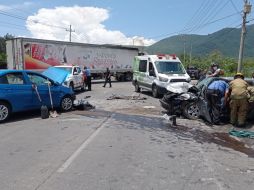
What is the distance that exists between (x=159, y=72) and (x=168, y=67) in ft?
2.47

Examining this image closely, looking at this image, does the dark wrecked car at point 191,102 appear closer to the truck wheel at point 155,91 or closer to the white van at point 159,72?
the white van at point 159,72

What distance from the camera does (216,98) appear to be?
1127cm

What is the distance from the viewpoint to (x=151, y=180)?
5.43 meters

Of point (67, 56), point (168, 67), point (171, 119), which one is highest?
point (67, 56)

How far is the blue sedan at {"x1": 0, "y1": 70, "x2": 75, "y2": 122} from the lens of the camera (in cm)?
1088

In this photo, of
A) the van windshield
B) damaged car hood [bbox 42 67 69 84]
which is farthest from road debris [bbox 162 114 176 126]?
the van windshield

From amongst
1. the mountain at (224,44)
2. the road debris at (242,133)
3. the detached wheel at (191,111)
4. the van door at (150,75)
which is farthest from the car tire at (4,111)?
the mountain at (224,44)

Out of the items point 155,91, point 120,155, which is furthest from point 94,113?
point 155,91

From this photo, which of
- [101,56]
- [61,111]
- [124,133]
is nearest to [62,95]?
[61,111]

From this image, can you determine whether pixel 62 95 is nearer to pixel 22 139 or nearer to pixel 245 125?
pixel 22 139

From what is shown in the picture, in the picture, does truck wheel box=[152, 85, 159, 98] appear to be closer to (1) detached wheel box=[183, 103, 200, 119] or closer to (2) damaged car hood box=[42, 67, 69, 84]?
(2) damaged car hood box=[42, 67, 69, 84]

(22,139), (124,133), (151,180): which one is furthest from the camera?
(124,133)

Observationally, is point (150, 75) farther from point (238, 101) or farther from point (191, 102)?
point (238, 101)

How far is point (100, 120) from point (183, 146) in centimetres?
393
